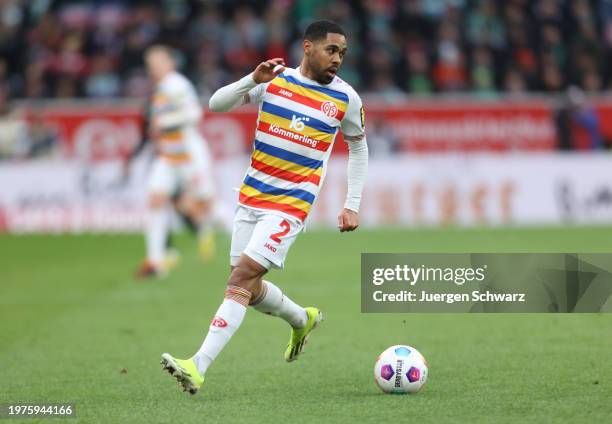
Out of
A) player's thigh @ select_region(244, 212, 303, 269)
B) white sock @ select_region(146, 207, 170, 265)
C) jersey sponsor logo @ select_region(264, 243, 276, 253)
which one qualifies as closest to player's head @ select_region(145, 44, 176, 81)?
white sock @ select_region(146, 207, 170, 265)

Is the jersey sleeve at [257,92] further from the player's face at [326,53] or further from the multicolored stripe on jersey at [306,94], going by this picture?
the player's face at [326,53]

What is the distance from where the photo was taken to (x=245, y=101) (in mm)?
8062

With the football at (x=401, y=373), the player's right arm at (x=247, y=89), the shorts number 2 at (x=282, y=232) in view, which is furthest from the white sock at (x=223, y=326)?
the player's right arm at (x=247, y=89)

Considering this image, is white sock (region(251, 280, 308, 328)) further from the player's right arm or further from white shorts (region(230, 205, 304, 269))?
the player's right arm

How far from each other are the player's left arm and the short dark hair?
494mm

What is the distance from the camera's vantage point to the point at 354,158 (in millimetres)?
8359

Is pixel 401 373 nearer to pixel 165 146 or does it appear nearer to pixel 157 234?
pixel 157 234

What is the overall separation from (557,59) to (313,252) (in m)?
9.05

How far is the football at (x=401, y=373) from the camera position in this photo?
7.63m

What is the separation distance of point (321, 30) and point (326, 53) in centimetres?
15

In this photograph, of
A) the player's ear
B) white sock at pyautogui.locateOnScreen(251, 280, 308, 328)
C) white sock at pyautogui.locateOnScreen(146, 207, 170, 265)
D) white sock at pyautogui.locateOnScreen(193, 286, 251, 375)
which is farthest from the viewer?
white sock at pyautogui.locateOnScreen(146, 207, 170, 265)

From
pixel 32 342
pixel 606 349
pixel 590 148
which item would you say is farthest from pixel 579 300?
pixel 590 148

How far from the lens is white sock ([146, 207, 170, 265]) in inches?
617

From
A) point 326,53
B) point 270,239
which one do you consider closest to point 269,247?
point 270,239
